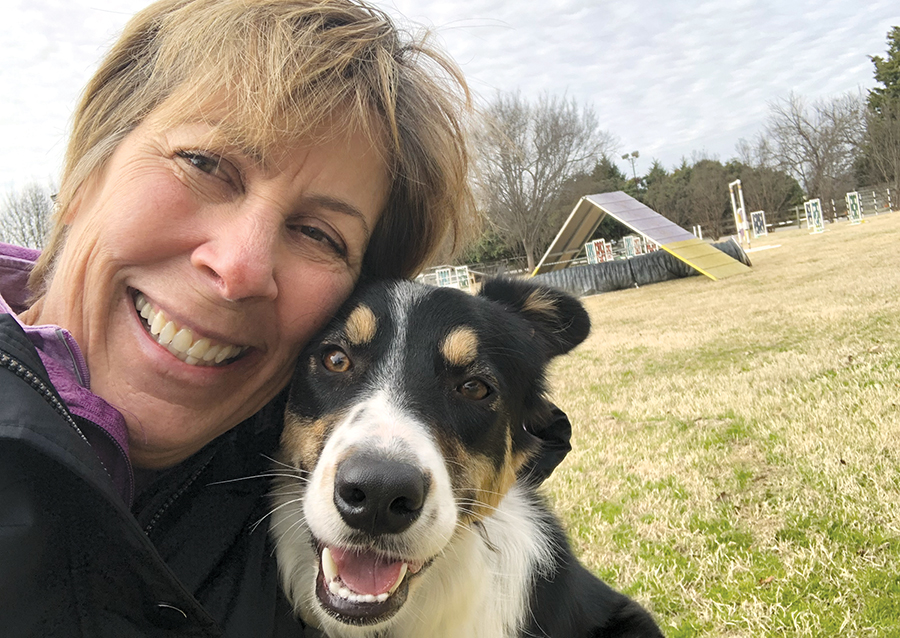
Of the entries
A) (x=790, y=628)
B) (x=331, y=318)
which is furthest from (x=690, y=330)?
(x=331, y=318)

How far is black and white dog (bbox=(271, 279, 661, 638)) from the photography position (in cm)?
178

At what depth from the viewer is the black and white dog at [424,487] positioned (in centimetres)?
178

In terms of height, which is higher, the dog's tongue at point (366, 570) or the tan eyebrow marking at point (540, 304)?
the tan eyebrow marking at point (540, 304)

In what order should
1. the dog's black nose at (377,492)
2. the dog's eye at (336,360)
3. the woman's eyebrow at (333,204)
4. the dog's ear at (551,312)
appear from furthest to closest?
the dog's ear at (551,312)
the dog's eye at (336,360)
the woman's eyebrow at (333,204)
the dog's black nose at (377,492)

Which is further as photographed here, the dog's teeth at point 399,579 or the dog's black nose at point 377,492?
the dog's teeth at point 399,579

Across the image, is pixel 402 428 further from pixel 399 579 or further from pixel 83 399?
pixel 83 399

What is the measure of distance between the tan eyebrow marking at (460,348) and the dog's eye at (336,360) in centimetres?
36

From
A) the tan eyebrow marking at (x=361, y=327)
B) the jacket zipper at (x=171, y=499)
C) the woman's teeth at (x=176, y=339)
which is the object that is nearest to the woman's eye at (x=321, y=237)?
the tan eyebrow marking at (x=361, y=327)

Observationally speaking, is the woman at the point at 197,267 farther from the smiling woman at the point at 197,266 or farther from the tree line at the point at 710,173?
the tree line at the point at 710,173

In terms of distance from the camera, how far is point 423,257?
274 centimetres

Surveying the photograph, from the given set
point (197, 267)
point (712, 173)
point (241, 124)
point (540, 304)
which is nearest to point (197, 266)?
point (197, 267)

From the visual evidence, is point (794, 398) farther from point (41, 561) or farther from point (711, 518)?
point (41, 561)

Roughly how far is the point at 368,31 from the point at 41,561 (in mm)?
1801

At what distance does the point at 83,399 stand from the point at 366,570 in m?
0.94
